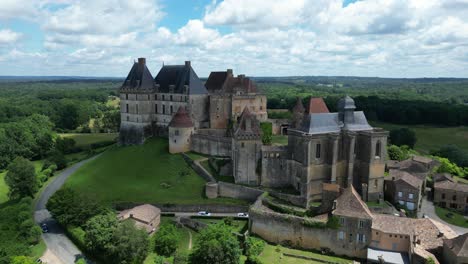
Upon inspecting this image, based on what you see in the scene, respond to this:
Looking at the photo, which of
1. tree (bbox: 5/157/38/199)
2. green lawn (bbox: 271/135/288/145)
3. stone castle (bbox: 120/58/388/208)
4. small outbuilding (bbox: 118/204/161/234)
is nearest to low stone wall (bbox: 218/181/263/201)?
stone castle (bbox: 120/58/388/208)

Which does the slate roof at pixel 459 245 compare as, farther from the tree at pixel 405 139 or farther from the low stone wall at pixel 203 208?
the tree at pixel 405 139

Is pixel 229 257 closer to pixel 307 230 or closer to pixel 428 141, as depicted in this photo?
pixel 307 230

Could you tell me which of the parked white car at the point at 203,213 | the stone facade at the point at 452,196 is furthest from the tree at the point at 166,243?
the stone facade at the point at 452,196

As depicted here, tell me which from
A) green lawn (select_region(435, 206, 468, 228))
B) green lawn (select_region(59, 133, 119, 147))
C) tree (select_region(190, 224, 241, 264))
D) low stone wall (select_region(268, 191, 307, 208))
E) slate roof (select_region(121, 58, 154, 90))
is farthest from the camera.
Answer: green lawn (select_region(59, 133, 119, 147))

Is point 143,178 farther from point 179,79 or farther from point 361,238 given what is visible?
point 361,238

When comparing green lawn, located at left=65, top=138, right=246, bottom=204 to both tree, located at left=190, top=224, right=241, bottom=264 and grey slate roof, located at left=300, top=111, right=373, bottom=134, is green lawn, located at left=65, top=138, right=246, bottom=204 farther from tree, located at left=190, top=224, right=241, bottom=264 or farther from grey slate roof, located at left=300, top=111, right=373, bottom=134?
grey slate roof, located at left=300, top=111, right=373, bottom=134

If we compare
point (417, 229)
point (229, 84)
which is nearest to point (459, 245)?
point (417, 229)
